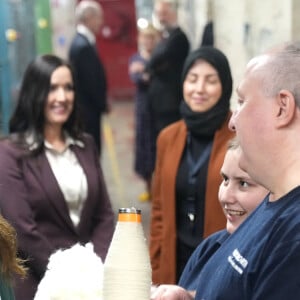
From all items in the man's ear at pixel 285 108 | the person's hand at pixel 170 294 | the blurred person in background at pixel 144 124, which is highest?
the man's ear at pixel 285 108

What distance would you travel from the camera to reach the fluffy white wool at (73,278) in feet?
6.66

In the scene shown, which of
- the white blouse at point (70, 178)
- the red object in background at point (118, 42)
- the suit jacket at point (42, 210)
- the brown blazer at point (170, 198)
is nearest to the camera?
the suit jacket at point (42, 210)

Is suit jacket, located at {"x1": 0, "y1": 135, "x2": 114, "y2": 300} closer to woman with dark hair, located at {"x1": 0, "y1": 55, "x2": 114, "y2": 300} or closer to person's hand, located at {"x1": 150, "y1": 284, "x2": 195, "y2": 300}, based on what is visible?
woman with dark hair, located at {"x1": 0, "y1": 55, "x2": 114, "y2": 300}

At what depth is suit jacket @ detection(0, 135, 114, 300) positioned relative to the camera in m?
3.59

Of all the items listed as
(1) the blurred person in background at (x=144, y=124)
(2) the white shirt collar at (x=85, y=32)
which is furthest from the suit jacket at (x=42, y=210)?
(2) the white shirt collar at (x=85, y=32)

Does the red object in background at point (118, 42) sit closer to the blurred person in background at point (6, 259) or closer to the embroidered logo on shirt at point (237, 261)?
the blurred person in background at point (6, 259)

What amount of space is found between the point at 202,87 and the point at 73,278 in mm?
2187

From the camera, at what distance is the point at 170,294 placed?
81.1 inches

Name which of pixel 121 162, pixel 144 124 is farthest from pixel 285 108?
pixel 121 162

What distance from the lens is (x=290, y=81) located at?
5.73 ft

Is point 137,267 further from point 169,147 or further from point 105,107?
point 105,107

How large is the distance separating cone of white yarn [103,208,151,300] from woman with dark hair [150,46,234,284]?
6.19 feet

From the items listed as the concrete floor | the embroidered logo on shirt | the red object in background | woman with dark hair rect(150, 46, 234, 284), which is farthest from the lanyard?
the red object in background

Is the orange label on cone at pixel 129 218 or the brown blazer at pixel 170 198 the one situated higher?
the orange label on cone at pixel 129 218
